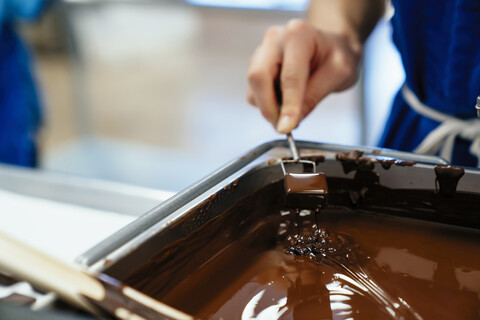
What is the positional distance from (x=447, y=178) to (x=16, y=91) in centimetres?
139

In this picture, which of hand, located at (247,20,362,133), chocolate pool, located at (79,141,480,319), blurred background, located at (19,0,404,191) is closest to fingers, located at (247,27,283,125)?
hand, located at (247,20,362,133)

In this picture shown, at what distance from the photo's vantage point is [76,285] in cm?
34

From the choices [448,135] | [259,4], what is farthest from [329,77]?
[259,4]

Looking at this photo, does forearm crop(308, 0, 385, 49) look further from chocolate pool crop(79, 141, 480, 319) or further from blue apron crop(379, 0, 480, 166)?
chocolate pool crop(79, 141, 480, 319)

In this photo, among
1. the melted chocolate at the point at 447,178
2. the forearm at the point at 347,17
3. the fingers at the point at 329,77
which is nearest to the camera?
the melted chocolate at the point at 447,178

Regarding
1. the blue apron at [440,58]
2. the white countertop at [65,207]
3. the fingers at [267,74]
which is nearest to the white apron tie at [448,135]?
the blue apron at [440,58]

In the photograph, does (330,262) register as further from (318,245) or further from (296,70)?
(296,70)

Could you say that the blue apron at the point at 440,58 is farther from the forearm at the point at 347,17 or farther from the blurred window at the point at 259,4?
the blurred window at the point at 259,4

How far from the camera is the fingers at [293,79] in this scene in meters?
0.73

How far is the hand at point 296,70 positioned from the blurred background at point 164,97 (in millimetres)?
1424

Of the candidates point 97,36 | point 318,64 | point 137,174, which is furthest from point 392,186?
point 97,36

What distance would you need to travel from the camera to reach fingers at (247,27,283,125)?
0.77 metres

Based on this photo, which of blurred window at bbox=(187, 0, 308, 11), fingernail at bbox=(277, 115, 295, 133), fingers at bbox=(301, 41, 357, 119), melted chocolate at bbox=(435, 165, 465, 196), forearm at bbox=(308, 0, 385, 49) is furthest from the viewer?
blurred window at bbox=(187, 0, 308, 11)

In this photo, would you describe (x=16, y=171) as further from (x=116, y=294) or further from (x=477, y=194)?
(x=477, y=194)
